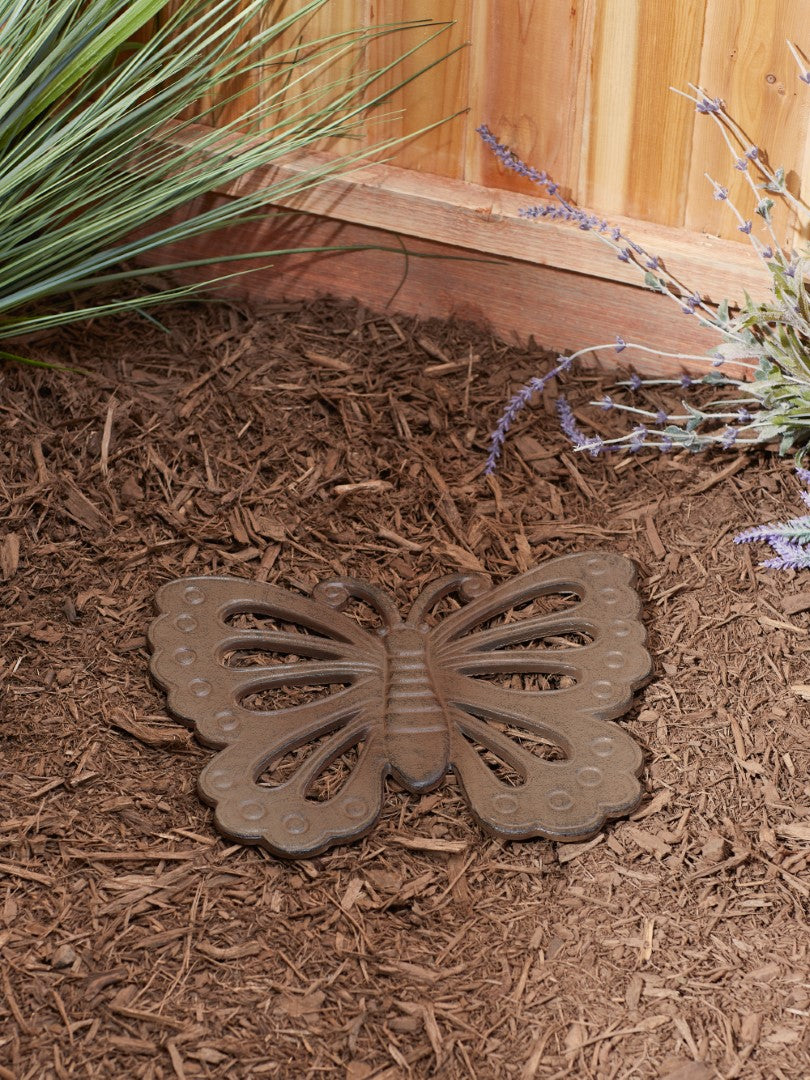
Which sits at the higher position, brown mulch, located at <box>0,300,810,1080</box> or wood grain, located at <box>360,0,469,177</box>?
wood grain, located at <box>360,0,469,177</box>

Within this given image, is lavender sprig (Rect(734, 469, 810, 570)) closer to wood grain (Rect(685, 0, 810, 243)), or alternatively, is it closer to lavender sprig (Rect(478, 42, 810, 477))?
lavender sprig (Rect(478, 42, 810, 477))

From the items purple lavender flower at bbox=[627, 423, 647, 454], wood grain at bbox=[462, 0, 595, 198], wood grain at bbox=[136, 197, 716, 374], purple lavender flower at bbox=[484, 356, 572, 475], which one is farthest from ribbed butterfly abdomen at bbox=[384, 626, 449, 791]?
wood grain at bbox=[462, 0, 595, 198]

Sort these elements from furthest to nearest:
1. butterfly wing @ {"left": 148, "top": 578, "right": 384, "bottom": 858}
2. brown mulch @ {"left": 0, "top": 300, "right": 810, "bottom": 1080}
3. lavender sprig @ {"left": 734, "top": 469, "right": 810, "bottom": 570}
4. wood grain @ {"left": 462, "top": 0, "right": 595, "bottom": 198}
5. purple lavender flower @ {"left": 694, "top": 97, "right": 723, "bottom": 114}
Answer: wood grain @ {"left": 462, "top": 0, "right": 595, "bottom": 198}, purple lavender flower @ {"left": 694, "top": 97, "right": 723, "bottom": 114}, lavender sprig @ {"left": 734, "top": 469, "right": 810, "bottom": 570}, butterfly wing @ {"left": 148, "top": 578, "right": 384, "bottom": 858}, brown mulch @ {"left": 0, "top": 300, "right": 810, "bottom": 1080}

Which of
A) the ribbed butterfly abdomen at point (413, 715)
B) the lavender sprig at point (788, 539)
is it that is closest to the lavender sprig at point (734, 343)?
the lavender sprig at point (788, 539)

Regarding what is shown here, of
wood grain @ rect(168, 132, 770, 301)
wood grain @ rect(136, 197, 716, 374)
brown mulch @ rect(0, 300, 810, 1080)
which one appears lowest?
brown mulch @ rect(0, 300, 810, 1080)

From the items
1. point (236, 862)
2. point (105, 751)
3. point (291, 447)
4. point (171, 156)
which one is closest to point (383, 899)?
point (236, 862)

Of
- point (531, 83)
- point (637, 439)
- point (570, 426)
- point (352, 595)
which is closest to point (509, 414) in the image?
point (570, 426)

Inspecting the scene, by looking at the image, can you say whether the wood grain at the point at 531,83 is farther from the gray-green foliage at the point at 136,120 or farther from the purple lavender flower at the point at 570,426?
the purple lavender flower at the point at 570,426
